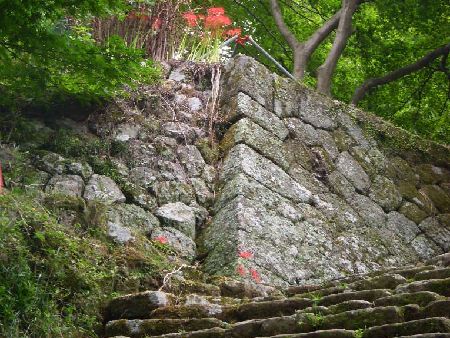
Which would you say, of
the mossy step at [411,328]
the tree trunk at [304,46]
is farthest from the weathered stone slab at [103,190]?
the tree trunk at [304,46]

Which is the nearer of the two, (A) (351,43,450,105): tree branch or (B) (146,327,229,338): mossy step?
(B) (146,327,229,338): mossy step

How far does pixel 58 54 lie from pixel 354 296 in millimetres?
2813

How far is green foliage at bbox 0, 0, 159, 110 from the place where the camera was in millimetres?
4621

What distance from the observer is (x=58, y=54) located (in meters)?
5.09

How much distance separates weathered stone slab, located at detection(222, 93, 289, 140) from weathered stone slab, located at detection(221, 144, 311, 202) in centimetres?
52

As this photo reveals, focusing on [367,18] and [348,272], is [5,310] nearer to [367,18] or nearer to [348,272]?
[348,272]

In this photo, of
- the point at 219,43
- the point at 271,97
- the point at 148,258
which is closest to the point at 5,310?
the point at 148,258

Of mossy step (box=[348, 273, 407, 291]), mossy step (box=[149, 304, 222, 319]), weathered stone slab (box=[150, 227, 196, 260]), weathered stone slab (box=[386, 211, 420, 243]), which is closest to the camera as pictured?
mossy step (box=[149, 304, 222, 319])

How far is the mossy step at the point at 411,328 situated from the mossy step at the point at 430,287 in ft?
2.21

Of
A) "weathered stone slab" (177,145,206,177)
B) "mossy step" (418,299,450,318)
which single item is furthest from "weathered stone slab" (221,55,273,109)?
"mossy step" (418,299,450,318)

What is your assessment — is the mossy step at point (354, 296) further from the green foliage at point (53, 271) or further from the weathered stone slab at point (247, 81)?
the weathered stone slab at point (247, 81)

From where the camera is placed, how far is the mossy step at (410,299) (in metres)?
3.82

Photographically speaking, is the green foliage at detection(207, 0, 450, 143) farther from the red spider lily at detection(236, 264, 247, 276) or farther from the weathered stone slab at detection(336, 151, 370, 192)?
the red spider lily at detection(236, 264, 247, 276)

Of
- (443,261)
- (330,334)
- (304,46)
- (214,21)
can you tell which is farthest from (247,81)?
(330,334)
